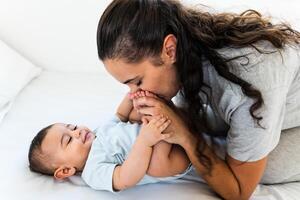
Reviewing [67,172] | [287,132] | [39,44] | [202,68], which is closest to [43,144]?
[67,172]

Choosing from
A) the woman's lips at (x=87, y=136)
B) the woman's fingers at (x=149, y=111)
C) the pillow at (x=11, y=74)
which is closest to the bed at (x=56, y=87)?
the pillow at (x=11, y=74)

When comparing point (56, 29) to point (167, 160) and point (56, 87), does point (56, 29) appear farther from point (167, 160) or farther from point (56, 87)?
point (167, 160)

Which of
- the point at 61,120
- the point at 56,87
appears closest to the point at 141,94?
the point at 61,120

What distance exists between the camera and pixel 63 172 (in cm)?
127

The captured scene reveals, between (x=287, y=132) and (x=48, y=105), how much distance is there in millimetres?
1006

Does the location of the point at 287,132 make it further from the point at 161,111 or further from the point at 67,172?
the point at 67,172

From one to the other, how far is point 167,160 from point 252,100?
0.30 meters

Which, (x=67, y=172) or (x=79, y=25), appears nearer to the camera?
(x=67, y=172)

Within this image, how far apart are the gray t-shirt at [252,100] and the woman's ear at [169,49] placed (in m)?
0.11

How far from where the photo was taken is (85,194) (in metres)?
1.22

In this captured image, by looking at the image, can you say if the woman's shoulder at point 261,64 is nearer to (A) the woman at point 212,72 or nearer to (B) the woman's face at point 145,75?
(A) the woman at point 212,72

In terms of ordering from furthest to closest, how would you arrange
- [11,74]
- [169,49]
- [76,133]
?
[11,74] → [76,133] → [169,49]

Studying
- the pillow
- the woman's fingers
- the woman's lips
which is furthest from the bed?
the woman's fingers

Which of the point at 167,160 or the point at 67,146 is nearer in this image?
the point at 167,160
